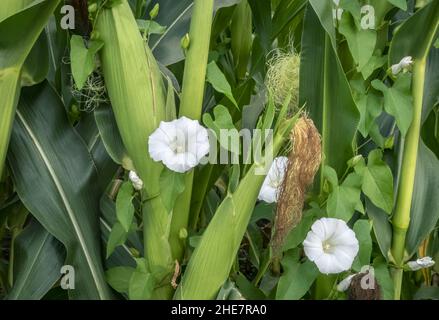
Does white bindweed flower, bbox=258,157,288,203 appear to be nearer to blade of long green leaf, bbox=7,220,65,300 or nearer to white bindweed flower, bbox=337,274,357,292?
white bindweed flower, bbox=337,274,357,292

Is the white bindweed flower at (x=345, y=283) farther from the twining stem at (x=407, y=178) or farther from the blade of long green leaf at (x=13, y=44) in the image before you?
the blade of long green leaf at (x=13, y=44)

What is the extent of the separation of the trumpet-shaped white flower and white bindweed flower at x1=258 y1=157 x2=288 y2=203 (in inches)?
4.9

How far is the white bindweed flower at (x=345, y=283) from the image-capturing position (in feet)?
3.04

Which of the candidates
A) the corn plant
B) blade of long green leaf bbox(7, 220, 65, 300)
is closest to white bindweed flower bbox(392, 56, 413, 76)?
the corn plant

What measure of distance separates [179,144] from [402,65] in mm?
365

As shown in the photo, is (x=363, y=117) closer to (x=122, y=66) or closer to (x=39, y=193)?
(x=122, y=66)

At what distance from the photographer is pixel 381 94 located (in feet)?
3.10

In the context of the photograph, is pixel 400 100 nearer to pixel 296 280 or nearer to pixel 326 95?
pixel 326 95

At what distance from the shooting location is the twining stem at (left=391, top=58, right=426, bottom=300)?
989 millimetres

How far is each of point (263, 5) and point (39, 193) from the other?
0.50 meters

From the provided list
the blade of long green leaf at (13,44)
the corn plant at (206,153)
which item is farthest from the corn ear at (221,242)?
the blade of long green leaf at (13,44)

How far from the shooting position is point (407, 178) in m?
1.01

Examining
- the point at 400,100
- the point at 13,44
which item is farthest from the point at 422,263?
the point at 13,44
